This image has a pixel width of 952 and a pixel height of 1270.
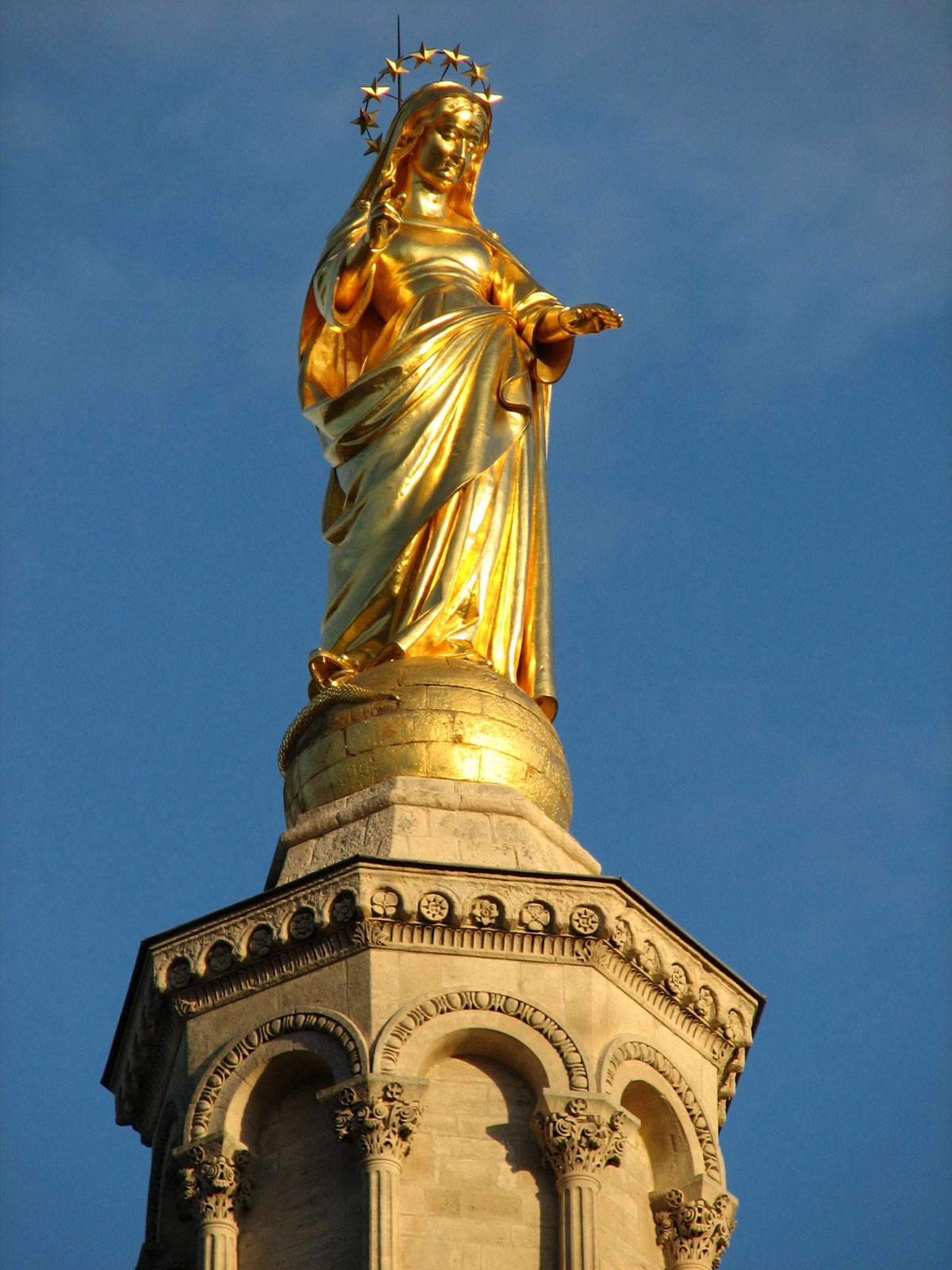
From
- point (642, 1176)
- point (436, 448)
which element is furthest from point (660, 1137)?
point (436, 448)

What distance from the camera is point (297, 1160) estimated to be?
18516 millimetres

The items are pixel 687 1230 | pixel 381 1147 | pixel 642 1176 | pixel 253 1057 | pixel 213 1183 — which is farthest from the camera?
pixel 642 1176

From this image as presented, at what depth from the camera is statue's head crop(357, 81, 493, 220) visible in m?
24.2

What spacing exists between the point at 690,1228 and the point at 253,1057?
295 centimetres

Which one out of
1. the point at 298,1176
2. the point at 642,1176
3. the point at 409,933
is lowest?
the point at 298,1176

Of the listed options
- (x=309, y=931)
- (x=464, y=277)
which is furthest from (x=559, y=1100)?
(x=464, y=277)

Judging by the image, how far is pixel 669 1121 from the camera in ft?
63.2

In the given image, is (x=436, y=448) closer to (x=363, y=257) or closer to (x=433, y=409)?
(x=433, y=409)

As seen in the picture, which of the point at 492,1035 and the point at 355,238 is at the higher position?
the point at 355,238

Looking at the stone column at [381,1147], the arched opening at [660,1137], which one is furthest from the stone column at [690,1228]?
the stone column at [381,1147]

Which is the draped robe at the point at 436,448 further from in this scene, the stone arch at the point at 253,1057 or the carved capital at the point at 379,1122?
the carved capital at the point at 379,1122

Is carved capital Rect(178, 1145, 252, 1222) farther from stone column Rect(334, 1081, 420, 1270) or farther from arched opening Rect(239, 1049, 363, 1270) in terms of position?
stone column Rect(334, 1081, 420, 1270)

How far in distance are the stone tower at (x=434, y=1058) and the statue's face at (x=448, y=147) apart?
6.10 meters

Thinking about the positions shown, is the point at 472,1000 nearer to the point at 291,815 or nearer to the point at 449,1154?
the point at 449,1154
